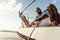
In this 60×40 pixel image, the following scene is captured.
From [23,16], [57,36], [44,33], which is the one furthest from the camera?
[23,16]

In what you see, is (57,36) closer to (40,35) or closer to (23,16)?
(40,35)

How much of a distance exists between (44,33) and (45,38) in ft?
0.53

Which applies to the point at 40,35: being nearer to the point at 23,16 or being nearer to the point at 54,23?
the point at 54,23

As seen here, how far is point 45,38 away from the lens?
722 centimetres

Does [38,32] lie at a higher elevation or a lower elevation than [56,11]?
lower

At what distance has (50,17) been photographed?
7359 millimetres

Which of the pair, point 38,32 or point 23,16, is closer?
point 38,32

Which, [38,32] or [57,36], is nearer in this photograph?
[57,36]

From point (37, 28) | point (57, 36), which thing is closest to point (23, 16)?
point (37, 28)

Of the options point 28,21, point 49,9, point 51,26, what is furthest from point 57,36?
point 28,21

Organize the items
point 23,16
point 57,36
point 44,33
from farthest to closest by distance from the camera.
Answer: point 23,16 < point 44,33 < point 57,36

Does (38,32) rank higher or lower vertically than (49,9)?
lower

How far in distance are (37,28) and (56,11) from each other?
0.80m

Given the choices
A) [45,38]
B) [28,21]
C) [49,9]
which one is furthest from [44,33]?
[28,21]
